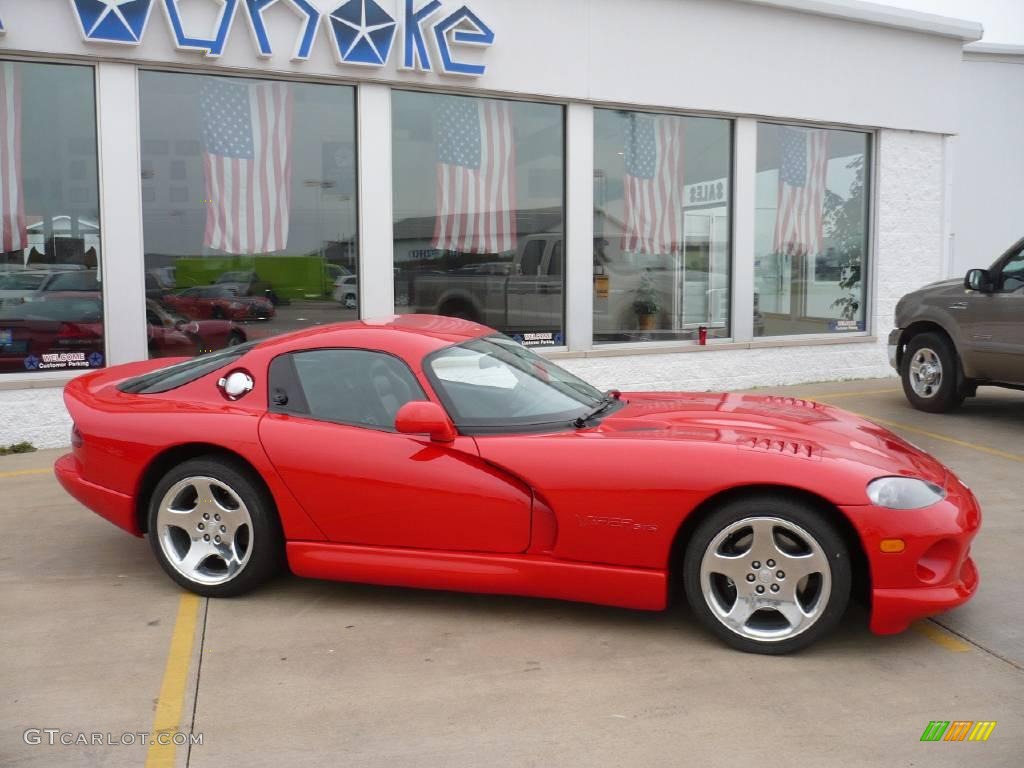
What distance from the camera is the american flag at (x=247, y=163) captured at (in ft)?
29.3

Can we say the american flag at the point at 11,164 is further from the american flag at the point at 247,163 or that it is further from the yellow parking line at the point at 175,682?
the yellow parking line at the point at 175,682

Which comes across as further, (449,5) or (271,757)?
(449,5)

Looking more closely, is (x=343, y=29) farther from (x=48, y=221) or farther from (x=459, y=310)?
(x=48, y=221)

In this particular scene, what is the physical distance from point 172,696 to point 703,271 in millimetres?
9262

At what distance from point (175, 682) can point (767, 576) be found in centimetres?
234

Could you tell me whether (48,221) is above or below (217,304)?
above

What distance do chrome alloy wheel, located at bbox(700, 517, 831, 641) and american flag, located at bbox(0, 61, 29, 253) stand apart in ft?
22.9

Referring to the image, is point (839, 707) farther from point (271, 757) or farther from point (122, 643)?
point (122, 643)

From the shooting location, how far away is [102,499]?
4.66 meters

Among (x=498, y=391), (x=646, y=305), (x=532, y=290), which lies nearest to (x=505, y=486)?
(x=498, y=391)

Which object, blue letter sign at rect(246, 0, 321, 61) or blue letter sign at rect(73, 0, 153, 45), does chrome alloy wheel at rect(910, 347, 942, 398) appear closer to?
blue letter sign at rect(246, 0, 321, 61)

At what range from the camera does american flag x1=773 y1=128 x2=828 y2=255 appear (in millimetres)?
12109

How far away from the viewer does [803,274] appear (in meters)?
Result: 12.4

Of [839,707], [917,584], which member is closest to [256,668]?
[839,707]
